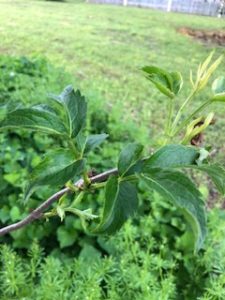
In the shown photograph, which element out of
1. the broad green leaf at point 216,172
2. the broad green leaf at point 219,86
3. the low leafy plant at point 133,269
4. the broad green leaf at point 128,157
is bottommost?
the low leafy plant at point 133,269

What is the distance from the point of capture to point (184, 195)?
1.24 ft

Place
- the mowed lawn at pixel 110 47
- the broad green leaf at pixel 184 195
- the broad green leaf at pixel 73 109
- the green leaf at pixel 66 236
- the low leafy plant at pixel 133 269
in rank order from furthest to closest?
the mowed lawn at pixel 110 47 → the green leaf at pixel 66 236 → the low leafy plant at pixel 133 269 → the broad green leaf at pixel 73 109 → the broad green leaf at pixel 184 195

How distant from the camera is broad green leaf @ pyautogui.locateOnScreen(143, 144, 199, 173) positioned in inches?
16.1

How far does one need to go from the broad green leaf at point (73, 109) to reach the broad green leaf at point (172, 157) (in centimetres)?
8

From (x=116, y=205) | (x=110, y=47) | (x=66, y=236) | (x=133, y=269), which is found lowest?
(x=110, y=47)

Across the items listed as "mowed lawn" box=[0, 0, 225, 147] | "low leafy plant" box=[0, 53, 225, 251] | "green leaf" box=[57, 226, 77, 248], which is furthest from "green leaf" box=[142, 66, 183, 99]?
"mowed lawn" box=[0, 0, 225, 147]

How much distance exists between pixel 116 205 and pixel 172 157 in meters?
0.06

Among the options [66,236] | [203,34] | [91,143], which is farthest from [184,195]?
[203,34]

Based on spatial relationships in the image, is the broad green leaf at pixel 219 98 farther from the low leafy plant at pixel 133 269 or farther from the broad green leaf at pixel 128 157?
the low leafy plant at pixel 133 269

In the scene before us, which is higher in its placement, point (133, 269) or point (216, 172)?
point (216, 172)

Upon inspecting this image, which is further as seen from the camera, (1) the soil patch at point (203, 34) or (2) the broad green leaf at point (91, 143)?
(1) the soil patch at point (203, 34)

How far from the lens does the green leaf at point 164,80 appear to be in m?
0.48

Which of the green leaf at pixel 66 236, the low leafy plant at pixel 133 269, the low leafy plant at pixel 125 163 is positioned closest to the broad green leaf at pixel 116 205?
the low leafy plant at pixel 125 163

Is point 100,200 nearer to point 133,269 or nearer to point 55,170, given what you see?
point 133,269
